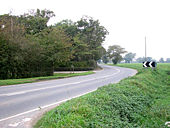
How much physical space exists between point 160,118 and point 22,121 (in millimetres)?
5060

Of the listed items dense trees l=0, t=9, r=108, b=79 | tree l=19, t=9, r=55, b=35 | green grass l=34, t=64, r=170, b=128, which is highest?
tree l=19, t=9, r=55, b=35

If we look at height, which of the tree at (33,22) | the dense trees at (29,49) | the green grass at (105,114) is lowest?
the green grass at (105,114)

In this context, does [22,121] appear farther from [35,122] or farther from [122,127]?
[122,127]

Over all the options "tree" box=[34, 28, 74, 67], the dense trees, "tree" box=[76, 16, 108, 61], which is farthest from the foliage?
"tree" box=[34, 28, 74, 67]

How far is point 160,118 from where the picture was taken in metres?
6.02

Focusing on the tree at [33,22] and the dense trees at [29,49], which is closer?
the dense trees at [29,49]

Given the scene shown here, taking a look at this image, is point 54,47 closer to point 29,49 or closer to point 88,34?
point 29,49

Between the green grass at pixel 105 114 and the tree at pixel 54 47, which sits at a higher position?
the tree at pixel 54 47

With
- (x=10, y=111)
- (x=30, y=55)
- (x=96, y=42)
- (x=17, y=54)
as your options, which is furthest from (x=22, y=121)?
(x=96, y=42)

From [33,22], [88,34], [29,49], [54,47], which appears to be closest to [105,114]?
[29,49]

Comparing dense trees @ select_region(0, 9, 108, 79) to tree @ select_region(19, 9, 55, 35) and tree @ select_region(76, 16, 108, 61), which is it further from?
tree @ select_region(76, 16, 108, 61)

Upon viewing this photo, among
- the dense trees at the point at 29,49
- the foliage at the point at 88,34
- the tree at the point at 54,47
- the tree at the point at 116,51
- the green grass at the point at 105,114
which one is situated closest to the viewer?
the green grass at the point at 105,114

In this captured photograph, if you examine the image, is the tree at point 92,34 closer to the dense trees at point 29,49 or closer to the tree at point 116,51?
the dense trees at point 29,49

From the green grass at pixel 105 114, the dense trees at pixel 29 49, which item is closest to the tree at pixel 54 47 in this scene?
the dense trees at pixel 29 49
